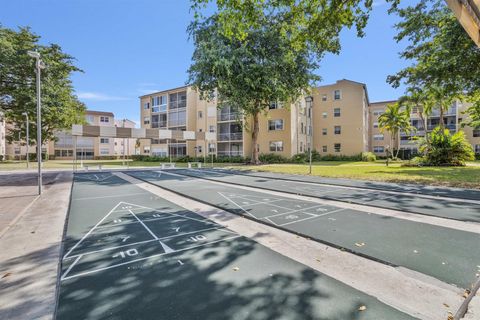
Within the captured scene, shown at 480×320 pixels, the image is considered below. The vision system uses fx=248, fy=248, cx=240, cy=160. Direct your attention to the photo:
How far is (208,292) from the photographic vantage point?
3473 millimetres

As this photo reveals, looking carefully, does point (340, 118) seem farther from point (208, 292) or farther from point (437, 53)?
point (208, 292)

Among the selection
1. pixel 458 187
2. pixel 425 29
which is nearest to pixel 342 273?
pixel 458 187

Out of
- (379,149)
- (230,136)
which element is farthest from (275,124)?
Answer: (379,149)

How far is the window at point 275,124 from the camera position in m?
38.1

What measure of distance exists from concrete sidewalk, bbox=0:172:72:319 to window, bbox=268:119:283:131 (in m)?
32.1

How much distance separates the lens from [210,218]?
24.9 feet

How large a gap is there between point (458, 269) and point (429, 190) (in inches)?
377

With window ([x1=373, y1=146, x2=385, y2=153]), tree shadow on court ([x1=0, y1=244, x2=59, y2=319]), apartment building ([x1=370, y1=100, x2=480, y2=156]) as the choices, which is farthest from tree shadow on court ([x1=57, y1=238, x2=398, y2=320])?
window ([x1=373, y1=146, x2=385, y2=153])

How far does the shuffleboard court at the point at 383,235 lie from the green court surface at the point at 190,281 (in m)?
1.54

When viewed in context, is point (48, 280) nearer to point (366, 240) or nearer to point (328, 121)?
point (366, 240)

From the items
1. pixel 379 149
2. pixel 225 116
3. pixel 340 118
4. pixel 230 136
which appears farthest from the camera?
pixel 379 149

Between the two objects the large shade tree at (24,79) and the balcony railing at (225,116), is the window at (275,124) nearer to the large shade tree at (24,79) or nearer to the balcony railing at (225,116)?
the balcony railing at (225,116)

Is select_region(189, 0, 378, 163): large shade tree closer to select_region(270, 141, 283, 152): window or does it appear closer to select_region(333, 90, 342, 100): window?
select_region(270, 141, 283, 152): window

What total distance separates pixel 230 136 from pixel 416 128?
34897 mm
